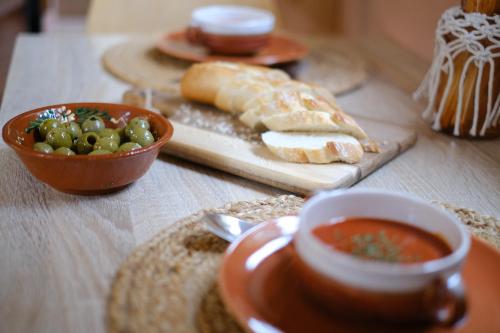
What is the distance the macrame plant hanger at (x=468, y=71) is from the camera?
1.21m

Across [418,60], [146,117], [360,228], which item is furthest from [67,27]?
[360,228]

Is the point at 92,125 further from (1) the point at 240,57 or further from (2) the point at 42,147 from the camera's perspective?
(1) the point at 240,57

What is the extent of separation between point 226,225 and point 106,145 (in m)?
0.28

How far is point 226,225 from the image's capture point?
835mm

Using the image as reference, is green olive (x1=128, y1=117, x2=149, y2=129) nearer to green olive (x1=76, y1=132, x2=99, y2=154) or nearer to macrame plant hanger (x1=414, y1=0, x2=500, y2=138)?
green olive (x1=76, y1=132, x2=99, y2=154)

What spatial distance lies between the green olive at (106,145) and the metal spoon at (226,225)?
254mm

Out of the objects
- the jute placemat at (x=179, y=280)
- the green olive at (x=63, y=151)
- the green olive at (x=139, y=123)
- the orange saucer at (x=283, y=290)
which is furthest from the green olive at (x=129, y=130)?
the orange saucer at (x=283, y=290)

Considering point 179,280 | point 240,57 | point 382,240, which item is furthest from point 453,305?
point 240,57

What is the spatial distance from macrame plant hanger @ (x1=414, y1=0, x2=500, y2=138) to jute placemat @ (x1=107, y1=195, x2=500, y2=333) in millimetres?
395

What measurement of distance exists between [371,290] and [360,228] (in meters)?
0.12

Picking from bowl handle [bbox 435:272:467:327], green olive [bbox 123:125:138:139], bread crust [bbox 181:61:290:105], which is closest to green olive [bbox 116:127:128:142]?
green olive [bbox 123:125:138:139]

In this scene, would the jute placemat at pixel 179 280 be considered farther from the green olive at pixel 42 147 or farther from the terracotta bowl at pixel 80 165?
the green olive at pixel 42 147

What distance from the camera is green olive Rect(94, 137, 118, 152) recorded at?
3.25ft

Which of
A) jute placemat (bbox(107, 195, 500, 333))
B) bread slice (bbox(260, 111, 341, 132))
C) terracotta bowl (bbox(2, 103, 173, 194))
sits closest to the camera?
jute placemat (bbox(107, 195, 500, 333))
